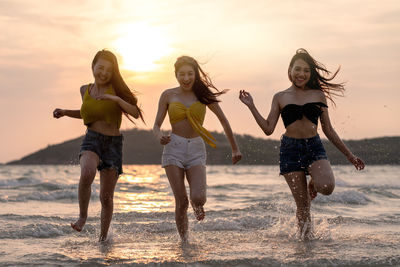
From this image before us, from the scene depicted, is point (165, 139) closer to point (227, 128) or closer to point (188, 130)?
point (188, 130)

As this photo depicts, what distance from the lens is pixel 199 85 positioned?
271 inches

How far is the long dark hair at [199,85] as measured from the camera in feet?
22.5

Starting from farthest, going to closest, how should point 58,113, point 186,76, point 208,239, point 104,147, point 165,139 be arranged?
point 208,239
point 58,113
point 104,147
point 186,76
point 165,139

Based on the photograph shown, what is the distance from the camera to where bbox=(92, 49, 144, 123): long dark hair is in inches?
277

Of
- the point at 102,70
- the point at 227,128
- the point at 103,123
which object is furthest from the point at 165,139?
the point at 102,70

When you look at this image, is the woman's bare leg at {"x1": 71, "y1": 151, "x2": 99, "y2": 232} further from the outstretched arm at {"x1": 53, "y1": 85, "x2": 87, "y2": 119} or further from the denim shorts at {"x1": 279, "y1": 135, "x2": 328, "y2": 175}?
the denim shorts at {"x1": 279, "y1": 135, "x2": 328, "y2": 175}

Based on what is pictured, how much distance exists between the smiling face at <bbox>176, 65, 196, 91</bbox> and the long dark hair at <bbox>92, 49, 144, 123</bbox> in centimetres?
66

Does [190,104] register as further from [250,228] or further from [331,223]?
[331,223]

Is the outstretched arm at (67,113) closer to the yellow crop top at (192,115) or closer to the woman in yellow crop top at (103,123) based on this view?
the woman in yellow crop top at (103,123)

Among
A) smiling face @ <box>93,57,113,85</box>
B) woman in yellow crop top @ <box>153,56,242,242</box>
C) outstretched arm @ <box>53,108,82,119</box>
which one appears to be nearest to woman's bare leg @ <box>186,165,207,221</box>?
woman in yellow crop top @ <box>153,56,242,242</box>

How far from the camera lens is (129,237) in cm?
844

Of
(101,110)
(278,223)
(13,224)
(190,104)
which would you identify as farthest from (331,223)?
(13,224)

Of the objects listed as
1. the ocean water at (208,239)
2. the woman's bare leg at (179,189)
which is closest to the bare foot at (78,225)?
the ocean water at (208,239)

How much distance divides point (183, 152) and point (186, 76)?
0.94 metres
